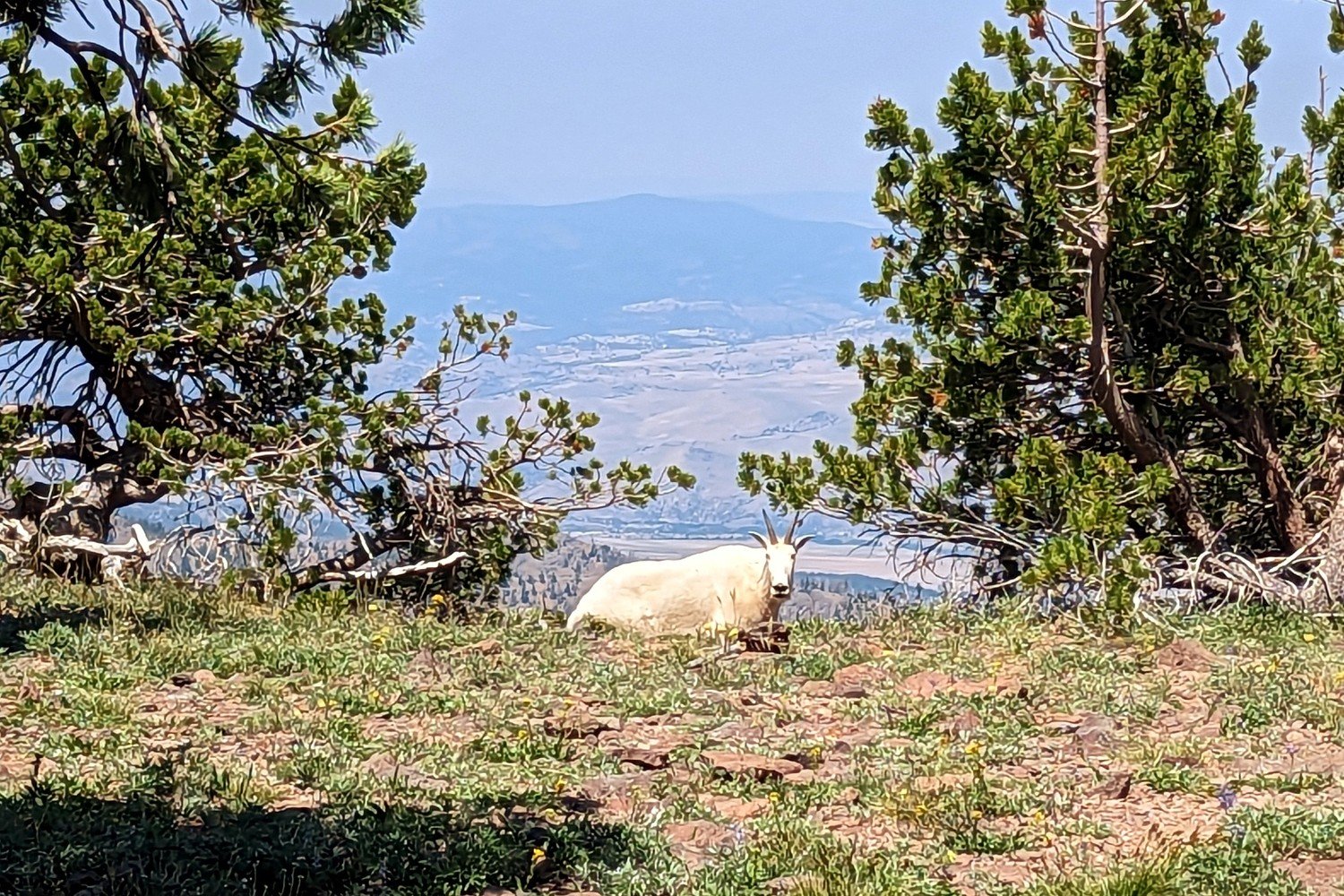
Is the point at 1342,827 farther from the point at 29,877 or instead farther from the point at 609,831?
the point at 29,877

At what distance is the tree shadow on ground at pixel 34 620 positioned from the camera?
931 centimetres

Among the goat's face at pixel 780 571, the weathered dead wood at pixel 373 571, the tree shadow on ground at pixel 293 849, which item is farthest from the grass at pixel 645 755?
the weathered dead wood at pixel 373 571

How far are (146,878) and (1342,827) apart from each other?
14.0ft

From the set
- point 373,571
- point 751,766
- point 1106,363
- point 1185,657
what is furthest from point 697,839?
point 373,571

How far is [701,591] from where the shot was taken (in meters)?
12.3

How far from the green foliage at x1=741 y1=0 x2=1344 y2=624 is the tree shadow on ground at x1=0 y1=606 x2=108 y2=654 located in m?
5.54

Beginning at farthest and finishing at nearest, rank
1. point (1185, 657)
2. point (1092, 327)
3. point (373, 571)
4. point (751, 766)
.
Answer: point (373, 571)
point (1092, 327)
point (1185, 657)
point (751, 766)

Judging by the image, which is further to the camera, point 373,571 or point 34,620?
point 373,571

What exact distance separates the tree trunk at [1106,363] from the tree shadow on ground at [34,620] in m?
7.14

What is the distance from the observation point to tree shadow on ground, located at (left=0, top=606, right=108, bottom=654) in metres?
9.31

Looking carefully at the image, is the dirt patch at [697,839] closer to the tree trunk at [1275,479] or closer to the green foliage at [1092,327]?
the green foliage at [1092,327]

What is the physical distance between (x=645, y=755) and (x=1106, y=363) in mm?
6014

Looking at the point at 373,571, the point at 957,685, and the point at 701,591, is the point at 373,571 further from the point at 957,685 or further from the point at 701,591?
the point at 957,685

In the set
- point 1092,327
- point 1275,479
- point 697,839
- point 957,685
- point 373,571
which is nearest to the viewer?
point 697,839
